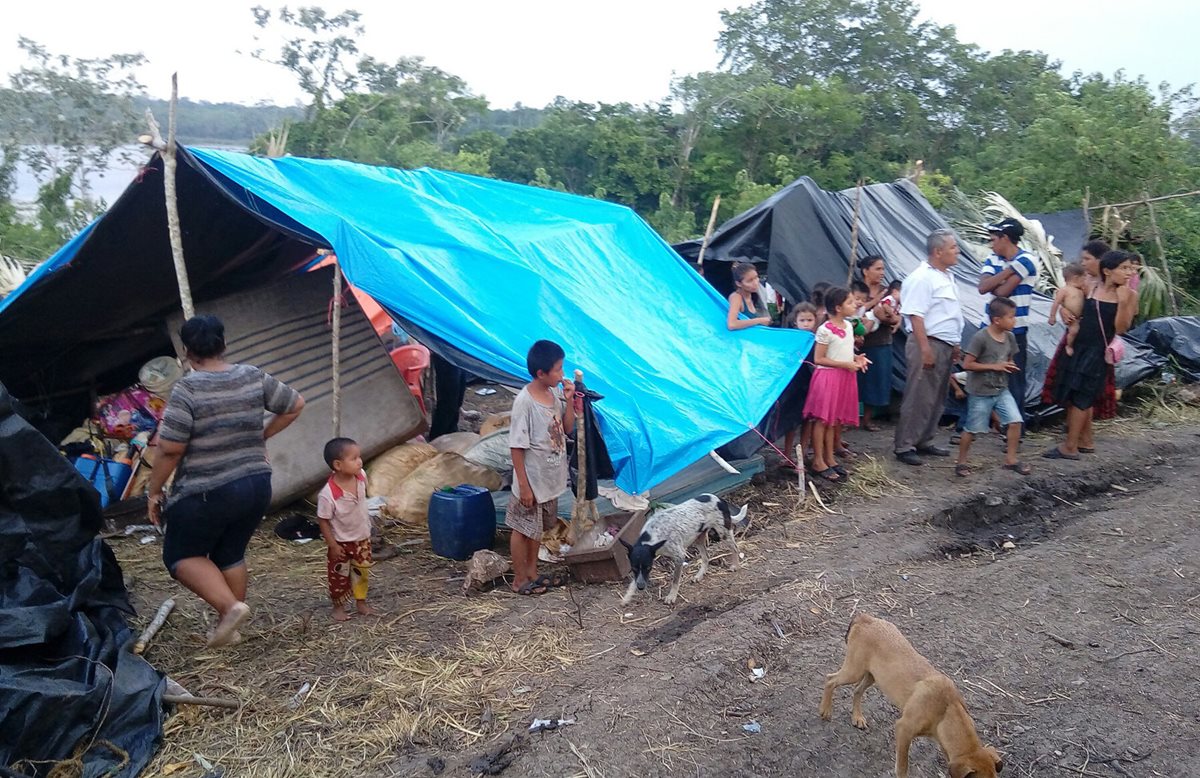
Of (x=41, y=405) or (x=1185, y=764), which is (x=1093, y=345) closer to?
(x=1185, y=764)

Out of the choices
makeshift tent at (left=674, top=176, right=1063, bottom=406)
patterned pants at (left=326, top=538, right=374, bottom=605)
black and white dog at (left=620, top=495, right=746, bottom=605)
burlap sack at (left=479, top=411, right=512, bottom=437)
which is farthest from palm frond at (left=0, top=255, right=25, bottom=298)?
makeshift tent at (left=674, top=176, right=1063, bottom=406)

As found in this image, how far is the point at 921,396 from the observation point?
657 centimetres

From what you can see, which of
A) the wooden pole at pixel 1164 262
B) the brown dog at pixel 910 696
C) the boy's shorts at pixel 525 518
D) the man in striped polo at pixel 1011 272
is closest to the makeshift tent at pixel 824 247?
the man in striped polo at pixel 1011 272

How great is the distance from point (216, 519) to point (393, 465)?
244 centimetres

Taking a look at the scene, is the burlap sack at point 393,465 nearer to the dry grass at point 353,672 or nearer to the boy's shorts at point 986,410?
the dry grass at point 353,672

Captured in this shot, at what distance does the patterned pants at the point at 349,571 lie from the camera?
4.38 metres

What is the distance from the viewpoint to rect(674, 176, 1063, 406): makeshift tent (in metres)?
7.78

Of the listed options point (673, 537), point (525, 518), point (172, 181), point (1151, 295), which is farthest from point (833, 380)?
point (1151, 295)

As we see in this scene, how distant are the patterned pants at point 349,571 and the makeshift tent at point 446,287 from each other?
1.25 meters

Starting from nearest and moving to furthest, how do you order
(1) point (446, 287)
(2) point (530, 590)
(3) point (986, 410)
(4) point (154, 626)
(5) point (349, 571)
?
(4) point (154, 626) → (5) point (349, 571) → (2) point (530, 590) → (1) point (446, 287) → (3) point (986, 410)

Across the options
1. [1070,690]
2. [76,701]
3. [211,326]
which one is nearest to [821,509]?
[1070,690]

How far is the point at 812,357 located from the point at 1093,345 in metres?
2.06

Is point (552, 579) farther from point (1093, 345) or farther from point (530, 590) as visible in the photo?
point (1093, 345)

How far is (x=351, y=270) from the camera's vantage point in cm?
Answer: 488
